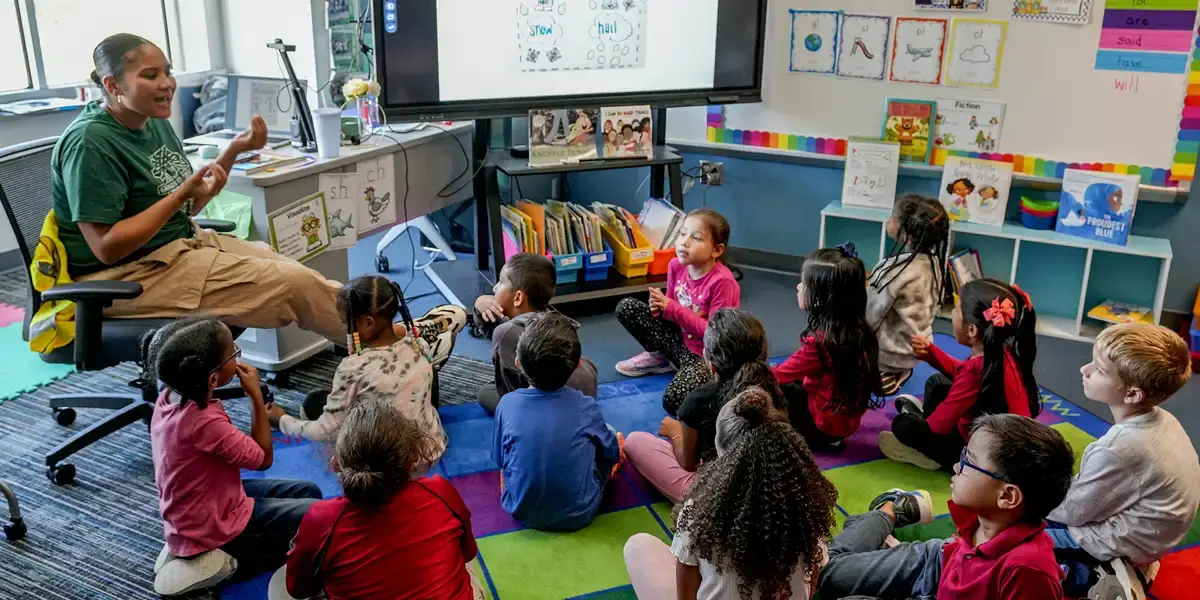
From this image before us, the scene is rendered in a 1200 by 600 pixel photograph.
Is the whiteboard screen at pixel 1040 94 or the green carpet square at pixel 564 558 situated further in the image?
the whiteboard screen at pixel 1040 94

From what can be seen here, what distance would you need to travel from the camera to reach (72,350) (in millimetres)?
2527

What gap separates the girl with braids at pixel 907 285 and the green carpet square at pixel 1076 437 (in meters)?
0.50

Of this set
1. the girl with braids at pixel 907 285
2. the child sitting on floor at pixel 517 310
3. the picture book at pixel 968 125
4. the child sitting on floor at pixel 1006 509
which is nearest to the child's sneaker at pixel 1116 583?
the child sitting on floor at pixel 1006 509

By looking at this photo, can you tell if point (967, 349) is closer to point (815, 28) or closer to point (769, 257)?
point (769, 257)

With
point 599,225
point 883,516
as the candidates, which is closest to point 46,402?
point 599,225

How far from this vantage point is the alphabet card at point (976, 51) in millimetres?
3842

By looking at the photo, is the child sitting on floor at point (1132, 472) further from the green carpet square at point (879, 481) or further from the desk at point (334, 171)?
the desk at point (334, 171)

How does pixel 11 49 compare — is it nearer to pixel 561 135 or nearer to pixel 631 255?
pixel 561 135

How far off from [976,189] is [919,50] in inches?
24.3

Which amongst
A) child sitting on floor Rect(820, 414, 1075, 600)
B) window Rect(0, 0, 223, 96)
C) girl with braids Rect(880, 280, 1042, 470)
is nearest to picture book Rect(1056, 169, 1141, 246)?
girl with braids Rect(880, 280, 1042, 470)

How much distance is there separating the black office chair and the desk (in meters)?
0.52

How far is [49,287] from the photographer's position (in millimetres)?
2477

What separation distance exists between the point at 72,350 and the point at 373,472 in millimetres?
1300

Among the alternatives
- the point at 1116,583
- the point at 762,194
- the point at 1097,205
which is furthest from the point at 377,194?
the point at 1097,205
